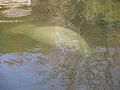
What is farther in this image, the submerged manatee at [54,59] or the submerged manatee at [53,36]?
the submerged manatee at [53,36]

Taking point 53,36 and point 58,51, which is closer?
point 58,51

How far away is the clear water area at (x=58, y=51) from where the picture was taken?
5.69 m

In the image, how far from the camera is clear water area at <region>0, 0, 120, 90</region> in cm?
569

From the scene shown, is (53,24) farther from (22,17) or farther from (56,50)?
(56,50)

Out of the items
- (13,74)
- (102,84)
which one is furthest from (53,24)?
(102,84)

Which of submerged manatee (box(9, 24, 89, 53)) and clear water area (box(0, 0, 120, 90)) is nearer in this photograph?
clear water area (box(0, 0, 120, 90))

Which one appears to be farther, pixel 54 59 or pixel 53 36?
pixel 53 36

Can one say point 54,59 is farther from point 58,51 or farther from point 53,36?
point 53,36

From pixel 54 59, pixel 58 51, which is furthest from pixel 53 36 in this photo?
pixel 54 59

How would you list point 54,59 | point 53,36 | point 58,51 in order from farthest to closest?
point 53,36
point 58,51
point 54,59

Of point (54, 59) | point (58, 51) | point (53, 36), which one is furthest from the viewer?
point (53, 36)

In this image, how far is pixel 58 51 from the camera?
7031 millimetres

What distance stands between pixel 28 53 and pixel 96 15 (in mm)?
3164

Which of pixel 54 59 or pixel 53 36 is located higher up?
pixel 53 36
